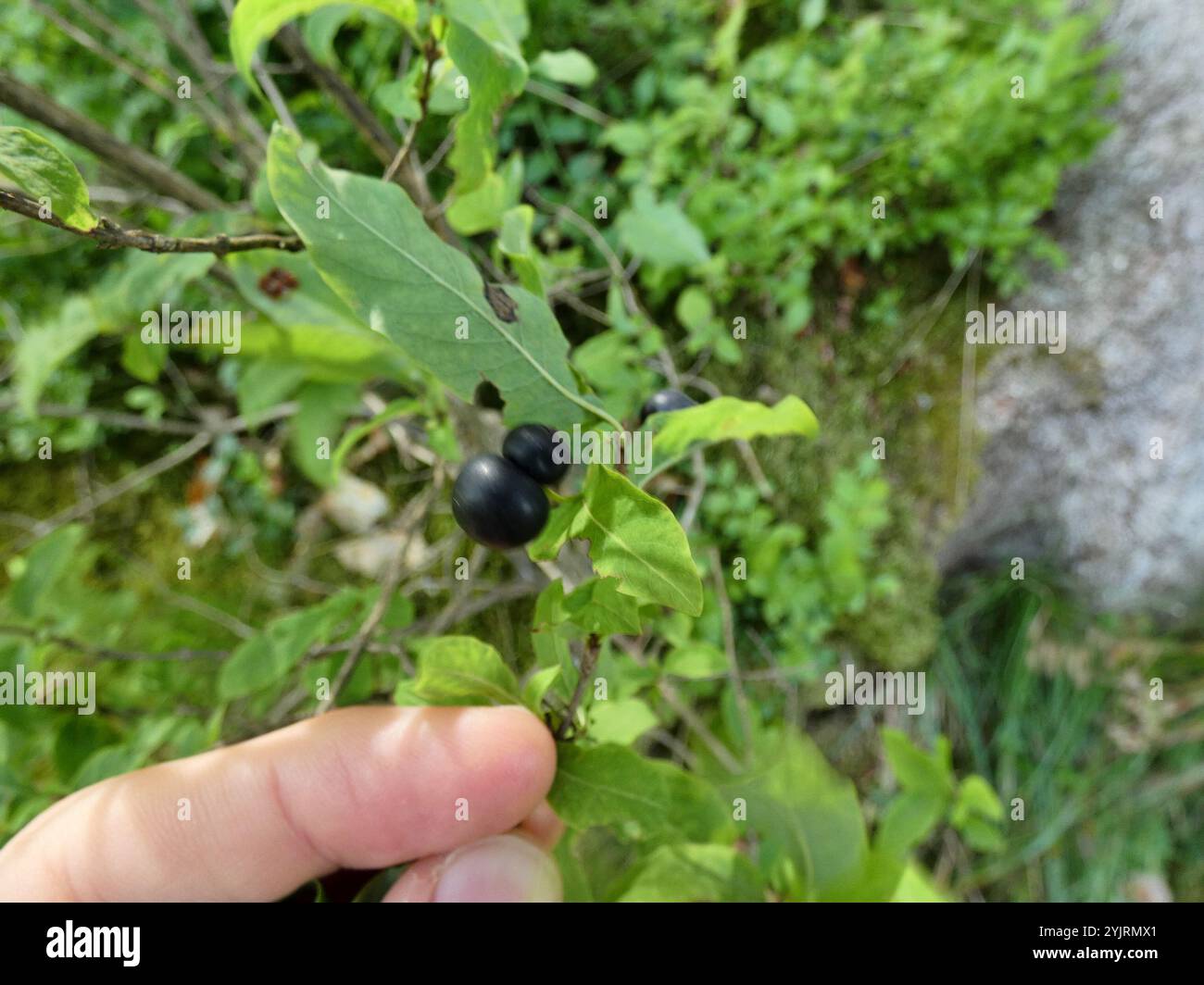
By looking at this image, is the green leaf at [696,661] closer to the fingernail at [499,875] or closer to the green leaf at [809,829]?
the green leaf at [809,829]

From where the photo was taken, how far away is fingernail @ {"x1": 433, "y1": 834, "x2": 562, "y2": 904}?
0.81 metres

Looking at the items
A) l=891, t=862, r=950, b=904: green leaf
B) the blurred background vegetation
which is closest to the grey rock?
the blurred background vegetation

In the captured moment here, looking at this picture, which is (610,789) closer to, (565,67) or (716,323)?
(565,67)

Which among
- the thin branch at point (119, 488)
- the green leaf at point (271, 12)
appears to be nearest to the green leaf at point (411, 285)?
the green leaf at point (271, 12)

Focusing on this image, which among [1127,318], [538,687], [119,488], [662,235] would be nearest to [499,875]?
[538,687]

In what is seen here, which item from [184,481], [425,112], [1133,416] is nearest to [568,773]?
[425,112]

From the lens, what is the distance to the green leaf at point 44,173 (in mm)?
481

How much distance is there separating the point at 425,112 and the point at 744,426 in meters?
0.45

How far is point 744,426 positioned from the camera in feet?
2.02

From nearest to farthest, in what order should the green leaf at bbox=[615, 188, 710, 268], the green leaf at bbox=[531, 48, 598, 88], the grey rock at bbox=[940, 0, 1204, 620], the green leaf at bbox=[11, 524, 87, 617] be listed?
1. the green leaf at bbox=[531, 48, 598, 88]
2. the green leaf at bbox=[11, 524, 87, 617]
3. the green leaf at bbox=[615, 188, 710, 268]
4. the grey rock at bbox=[940, 0, 1204, 620]

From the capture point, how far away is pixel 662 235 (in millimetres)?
1458

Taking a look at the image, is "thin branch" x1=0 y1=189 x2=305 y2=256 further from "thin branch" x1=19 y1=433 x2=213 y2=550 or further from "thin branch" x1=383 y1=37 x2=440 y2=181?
"thin branch" x1=19 y1=433 x2=213 y2=550

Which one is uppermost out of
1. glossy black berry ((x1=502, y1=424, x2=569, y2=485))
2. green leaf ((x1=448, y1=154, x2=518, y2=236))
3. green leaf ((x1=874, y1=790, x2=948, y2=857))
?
green leaf ((x1=448, y1=154, x2=518, y2=236))

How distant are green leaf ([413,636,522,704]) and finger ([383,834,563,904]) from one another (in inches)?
9.2
